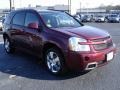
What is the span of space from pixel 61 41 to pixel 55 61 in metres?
0.69

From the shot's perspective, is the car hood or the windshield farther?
the windshield

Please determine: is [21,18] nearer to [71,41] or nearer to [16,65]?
[16,65]

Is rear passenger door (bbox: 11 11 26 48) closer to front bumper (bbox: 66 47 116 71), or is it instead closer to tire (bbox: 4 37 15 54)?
tire (bbox: 4 37 15 54)

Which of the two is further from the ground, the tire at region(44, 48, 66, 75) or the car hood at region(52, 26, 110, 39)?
the car hood at region(52, 26, 110, 39)

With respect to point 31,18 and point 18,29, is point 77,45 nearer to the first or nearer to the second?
point 31,18

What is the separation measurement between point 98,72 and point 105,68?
0.46 metres

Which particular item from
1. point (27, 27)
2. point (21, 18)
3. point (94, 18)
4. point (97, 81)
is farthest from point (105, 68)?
point (94, 18)

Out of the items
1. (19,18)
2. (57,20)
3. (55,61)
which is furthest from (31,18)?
(55,61)

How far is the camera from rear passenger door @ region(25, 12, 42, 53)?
281 inches

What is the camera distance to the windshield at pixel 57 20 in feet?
23.7

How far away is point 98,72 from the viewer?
688 cm

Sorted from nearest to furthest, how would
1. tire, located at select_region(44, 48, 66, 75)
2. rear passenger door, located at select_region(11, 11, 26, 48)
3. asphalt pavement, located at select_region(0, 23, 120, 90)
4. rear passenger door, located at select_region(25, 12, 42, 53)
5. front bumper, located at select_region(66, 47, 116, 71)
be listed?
asphalt pavement, located at select_region(0, 23, 120, 90) → front bumper, located at select_region(66, 47, 116, 71) → tire, located at select_region(44, 48, 66, 75) → rear passenger door, located at select_region(25, 12, 42, 53) → rear passenger door, located at select_region(11, 11, 26, 48)

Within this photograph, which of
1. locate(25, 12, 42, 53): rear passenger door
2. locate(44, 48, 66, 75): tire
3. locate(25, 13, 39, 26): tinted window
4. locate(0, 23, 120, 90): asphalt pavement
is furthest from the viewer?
locate(25, 13, 39, 26): tinted window

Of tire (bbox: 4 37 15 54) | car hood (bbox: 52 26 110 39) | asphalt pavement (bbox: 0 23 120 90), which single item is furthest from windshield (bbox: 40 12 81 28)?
tire (bbox: 4 37 15 54)
